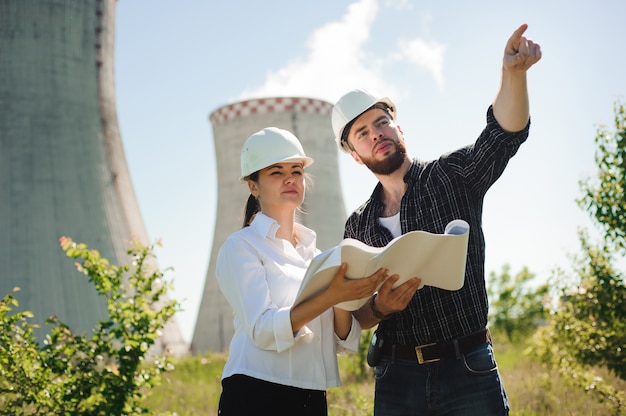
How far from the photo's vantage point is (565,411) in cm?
384

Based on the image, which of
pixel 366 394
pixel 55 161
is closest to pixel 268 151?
pixel 366 394

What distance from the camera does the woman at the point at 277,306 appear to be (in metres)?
1.71

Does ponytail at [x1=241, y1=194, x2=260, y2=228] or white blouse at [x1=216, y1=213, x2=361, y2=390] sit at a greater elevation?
ponytail at [x1=241, y1=194, x2=260, y2=228]

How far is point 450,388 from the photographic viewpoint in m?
1.87

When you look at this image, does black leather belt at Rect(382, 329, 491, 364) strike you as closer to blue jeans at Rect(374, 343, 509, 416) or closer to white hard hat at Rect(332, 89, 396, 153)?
blue jeans at Rect(374, 343, 509, 416)

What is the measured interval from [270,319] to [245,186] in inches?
421

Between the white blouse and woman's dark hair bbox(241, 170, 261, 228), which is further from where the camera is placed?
woman's dark hair bbox(241, 170, 261, 228)

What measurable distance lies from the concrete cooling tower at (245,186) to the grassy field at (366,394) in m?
5.34

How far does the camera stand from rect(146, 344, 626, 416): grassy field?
3916 millimetres

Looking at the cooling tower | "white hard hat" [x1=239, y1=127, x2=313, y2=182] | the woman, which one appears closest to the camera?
A: the woman

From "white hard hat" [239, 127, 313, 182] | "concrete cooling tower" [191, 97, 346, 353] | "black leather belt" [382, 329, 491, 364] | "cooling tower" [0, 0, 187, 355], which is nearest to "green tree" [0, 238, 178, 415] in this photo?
"white hard hat" [239, 127, 313, 182]

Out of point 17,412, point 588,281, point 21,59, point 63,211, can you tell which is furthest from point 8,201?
point 588,281

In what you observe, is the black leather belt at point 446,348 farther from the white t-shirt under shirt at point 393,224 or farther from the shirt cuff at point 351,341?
the white t-shirt under shirt at point 393,224

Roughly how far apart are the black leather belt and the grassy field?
1.64 metres
